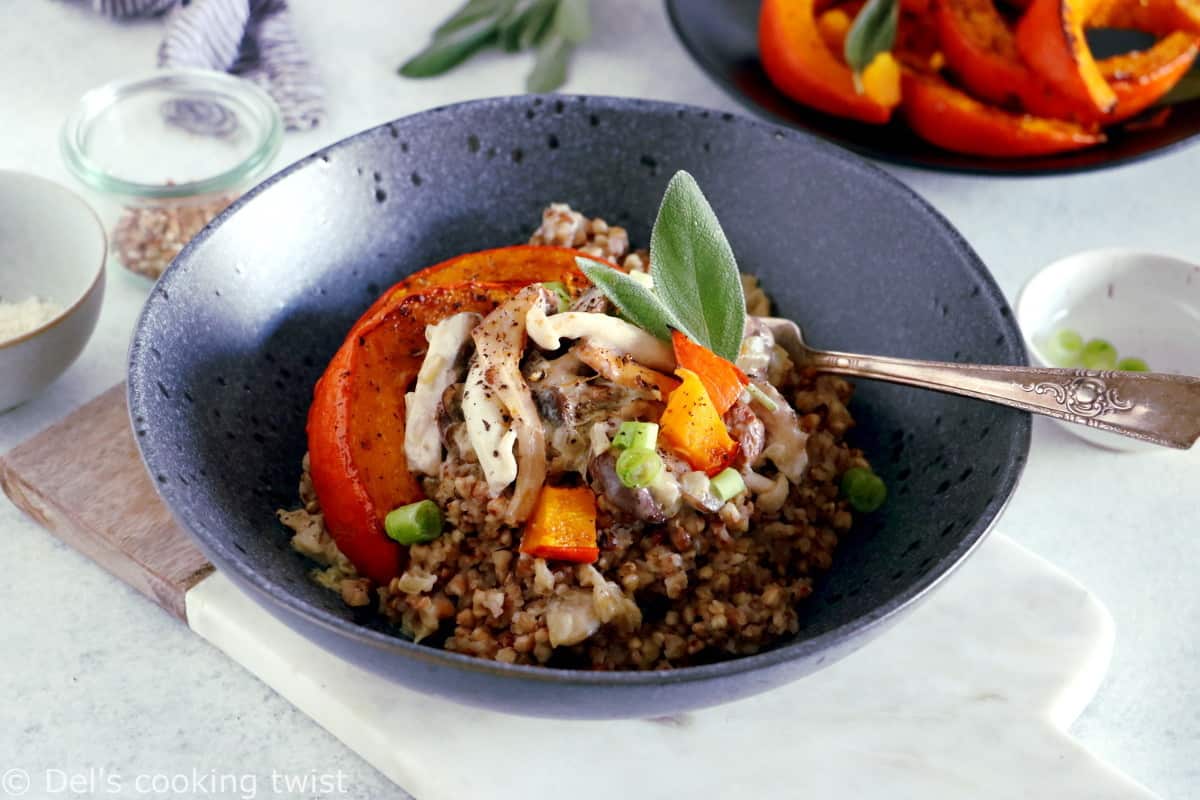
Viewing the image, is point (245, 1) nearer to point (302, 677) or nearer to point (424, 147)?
point (424, 147)

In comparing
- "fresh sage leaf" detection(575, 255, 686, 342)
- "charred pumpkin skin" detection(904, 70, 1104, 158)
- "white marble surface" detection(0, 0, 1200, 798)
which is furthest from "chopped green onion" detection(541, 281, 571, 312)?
"charred pumpkin skin" detection(904, 70, 1104, 158)

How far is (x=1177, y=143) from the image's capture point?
10.8ft

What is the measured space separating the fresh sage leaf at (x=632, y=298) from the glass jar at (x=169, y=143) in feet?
4.70

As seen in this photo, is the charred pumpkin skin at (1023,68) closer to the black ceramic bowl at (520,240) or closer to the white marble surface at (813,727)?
the black ceramic bowl at (520,240)

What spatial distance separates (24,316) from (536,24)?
2020mm

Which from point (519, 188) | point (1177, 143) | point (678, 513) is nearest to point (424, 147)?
point (519, 188)

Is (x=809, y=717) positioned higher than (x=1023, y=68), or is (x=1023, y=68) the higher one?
(x=1023, y=68)

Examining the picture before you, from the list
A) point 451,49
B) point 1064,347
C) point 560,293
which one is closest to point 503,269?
point 560,293

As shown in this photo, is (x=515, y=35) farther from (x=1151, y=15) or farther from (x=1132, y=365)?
(x=1132, y=365)

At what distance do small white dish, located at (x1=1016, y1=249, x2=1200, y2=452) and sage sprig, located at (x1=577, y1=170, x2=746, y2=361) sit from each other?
1.13 metres

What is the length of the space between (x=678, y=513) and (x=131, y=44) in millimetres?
3005

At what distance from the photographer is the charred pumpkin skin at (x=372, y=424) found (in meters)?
2.28

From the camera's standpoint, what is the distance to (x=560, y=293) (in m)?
2.38

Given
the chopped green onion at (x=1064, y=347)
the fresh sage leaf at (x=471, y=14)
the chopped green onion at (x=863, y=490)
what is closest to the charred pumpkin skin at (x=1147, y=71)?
the chopped green onion at (x=1064, y=347)
